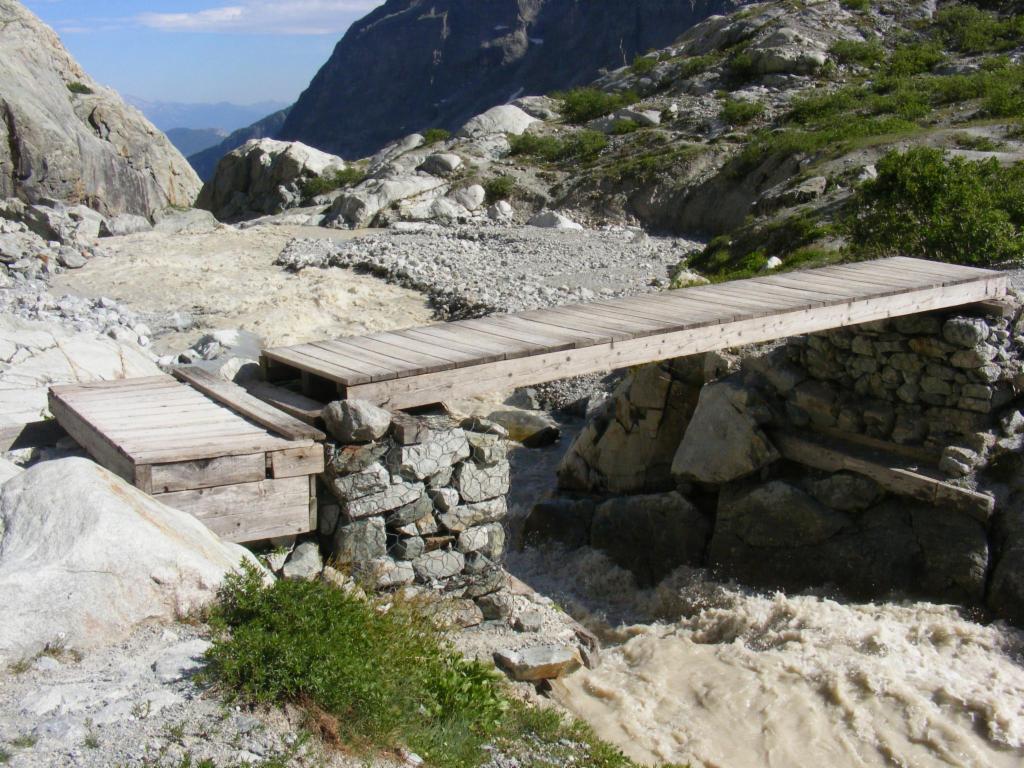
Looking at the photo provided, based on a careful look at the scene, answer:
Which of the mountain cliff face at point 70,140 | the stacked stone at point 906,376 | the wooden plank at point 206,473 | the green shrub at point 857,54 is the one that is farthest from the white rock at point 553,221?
the wooden plank at point 206,473

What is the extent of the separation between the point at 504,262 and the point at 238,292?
16.6 feet

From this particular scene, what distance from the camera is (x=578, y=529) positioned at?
10.6 metres

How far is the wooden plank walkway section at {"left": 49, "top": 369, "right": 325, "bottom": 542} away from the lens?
5.03 metres

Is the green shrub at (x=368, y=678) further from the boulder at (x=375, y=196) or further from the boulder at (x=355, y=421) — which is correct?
the boulder at (x=375, y=196)

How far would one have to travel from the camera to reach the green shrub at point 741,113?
91.0ft

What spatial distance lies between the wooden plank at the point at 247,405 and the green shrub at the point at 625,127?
25.9m

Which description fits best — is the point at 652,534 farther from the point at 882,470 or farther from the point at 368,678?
the point at 368,678

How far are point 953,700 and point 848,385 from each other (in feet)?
11.7

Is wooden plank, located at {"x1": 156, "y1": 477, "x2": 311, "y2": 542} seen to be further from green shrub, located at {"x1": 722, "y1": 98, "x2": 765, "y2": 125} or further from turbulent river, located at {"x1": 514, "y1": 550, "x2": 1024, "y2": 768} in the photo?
green shrub, located at {"x1": 722, "y1": 98, "x2": 765, "y2": 125}

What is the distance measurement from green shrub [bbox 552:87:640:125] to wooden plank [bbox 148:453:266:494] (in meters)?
30.0

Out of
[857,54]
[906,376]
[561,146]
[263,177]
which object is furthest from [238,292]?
[857,54]

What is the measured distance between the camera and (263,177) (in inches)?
1340

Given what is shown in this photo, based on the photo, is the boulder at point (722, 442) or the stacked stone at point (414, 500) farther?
the boulder at point (722, 442)

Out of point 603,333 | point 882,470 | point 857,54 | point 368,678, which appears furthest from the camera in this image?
point 857,54
